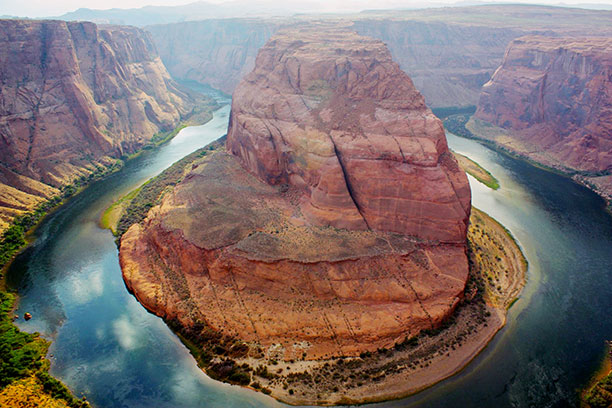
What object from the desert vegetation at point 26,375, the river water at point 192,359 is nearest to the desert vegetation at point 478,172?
the river water at point 192,359

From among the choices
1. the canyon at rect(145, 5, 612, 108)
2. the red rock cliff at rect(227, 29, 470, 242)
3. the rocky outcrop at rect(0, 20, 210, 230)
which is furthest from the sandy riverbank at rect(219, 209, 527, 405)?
the canyon at rect(145, 5, 612, 108)

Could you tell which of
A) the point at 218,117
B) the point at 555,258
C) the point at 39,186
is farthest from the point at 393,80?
the point at 218,117

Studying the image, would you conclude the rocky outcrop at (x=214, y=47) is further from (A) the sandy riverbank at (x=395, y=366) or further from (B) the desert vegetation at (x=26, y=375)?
(A) the sandy riverbank at (x=395, y=366)

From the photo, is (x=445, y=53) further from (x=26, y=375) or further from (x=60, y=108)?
(x=26, y=375)

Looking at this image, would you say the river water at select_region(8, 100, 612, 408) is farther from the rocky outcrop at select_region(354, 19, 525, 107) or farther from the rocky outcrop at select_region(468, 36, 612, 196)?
the rocky outcrop at select_region(354, 19, 525, 107)

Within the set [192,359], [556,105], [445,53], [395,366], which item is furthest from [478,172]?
[445,53]

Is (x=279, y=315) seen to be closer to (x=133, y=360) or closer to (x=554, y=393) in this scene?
(x=133, y=360)
